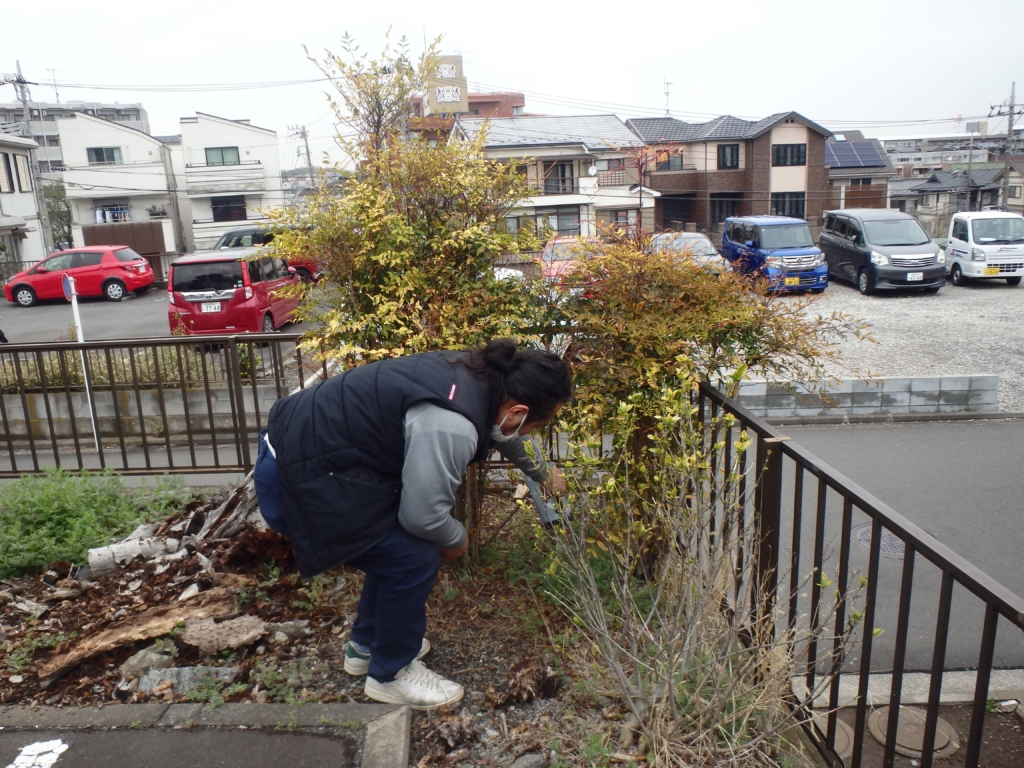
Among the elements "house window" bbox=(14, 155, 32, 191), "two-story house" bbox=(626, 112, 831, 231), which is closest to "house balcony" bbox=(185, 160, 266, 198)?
"house window" bbox=(14, 155, 32, 191)

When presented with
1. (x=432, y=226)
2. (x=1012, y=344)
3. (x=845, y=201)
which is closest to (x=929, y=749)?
(x=432, y=226)

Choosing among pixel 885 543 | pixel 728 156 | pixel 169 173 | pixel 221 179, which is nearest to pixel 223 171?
pixel 221 179

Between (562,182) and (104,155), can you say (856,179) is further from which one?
(104,155)

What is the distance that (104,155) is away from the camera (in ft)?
126

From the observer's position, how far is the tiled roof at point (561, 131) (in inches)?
A: 1160

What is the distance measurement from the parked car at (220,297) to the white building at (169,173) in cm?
2545

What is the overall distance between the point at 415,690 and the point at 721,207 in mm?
39157

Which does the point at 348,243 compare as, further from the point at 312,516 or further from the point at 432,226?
the point at 312,516

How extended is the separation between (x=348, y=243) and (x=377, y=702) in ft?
5.76

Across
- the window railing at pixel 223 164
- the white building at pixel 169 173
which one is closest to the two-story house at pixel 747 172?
the window railing at pixel 223 164

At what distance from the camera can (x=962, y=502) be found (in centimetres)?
578

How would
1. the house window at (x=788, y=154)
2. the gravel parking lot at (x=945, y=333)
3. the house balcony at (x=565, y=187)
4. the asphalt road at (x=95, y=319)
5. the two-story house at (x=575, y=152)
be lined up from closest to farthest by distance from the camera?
1. the gravel parking lot at (x=945, y=333)
2. the asphalt road at (x=95, y=319)
3. the two-story house at (x=575, y=152)
4. the house balcony at (x=565, y=187)
5. the house window at (x=788, y=154)

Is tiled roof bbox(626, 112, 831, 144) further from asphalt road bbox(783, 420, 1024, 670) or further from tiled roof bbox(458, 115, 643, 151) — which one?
asphalt road bbox(783, 420, 1024, 670)

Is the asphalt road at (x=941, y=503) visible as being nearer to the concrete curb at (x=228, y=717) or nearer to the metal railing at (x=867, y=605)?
the metal railing at (x=867, y=605)
